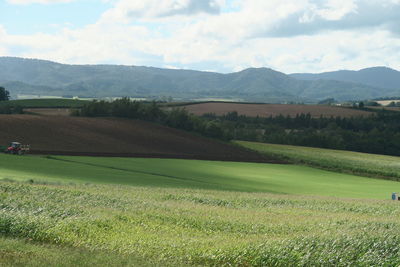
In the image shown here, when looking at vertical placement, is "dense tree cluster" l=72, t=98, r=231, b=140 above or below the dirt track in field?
above

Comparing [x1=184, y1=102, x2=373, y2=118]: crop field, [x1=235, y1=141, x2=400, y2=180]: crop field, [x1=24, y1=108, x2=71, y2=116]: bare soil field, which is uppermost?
[x1=184, y1=102, x2=373, y2=118]: crop field

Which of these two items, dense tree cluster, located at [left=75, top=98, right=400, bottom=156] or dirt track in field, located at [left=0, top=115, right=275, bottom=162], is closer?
dirt track in field, located at [left=0, top=115, right=275, bottom=162]

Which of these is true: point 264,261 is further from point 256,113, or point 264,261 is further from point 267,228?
point 256,113

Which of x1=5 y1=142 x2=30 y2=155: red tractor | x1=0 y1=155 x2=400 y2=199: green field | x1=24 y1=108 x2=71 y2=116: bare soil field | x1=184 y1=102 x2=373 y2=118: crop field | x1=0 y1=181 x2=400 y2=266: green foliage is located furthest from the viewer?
x1=184 y1=102 x2=373 y2=118: crop field

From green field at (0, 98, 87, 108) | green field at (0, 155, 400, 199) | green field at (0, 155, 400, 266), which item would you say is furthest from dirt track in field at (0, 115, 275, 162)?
green field at (0, 98, 87, 108)

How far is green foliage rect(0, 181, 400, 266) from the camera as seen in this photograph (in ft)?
56.9

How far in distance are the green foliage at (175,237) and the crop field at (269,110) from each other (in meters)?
142

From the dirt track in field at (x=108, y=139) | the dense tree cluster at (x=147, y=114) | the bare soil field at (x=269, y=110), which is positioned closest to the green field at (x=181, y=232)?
the dirt track in field at (x=108, y=139)

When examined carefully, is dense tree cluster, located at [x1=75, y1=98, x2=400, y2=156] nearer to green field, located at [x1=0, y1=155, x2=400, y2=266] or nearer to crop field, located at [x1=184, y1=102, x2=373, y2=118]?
crop field, located at [x1=184, y1=102, x2=373, y2=118]

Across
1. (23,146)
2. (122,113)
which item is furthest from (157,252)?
(122,113)

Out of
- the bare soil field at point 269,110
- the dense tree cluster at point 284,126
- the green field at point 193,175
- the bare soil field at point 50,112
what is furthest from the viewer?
the bare soil field at point 269,110

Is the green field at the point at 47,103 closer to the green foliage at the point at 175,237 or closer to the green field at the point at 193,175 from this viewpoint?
the green field at the point at 193,175

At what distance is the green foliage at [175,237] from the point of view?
17.3 meters

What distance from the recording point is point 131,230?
70.9 feet
